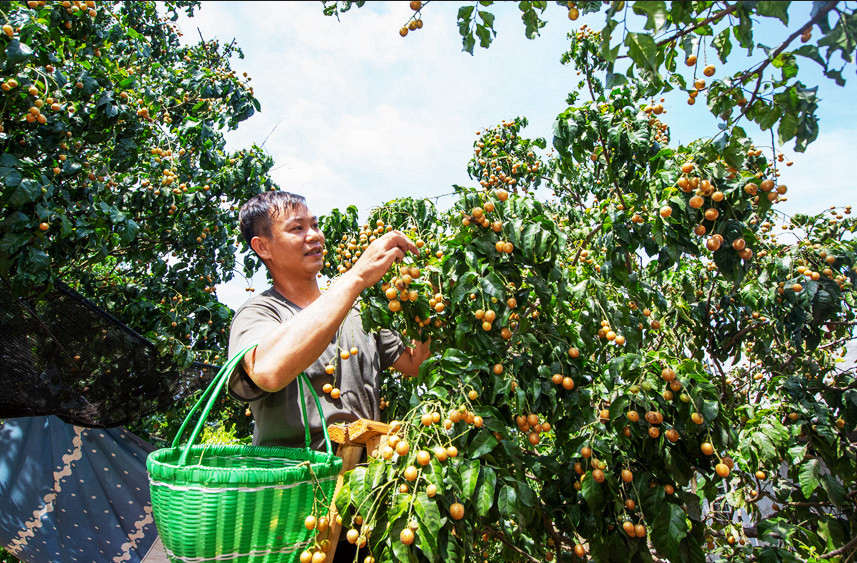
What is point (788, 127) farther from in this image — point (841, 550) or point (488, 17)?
point (841, 550)

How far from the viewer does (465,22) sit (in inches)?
47.0

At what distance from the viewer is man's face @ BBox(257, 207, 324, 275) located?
1.89 metres

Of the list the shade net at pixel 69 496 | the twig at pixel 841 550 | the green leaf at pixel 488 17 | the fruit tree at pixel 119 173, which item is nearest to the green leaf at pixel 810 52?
the green leaf at pixel 488 17

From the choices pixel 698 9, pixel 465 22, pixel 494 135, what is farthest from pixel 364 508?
pixel 494 135

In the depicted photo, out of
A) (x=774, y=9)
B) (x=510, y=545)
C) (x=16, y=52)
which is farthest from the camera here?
(x=16, y=52)

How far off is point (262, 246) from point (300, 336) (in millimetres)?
798

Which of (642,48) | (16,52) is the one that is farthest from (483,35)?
(16,52)

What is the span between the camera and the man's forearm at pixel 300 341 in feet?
4.31

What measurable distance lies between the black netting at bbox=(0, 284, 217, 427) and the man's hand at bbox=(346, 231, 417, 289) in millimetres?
2209

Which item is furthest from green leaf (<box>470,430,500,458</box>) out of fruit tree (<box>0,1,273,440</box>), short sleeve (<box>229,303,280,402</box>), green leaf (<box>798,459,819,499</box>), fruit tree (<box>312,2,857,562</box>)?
fruit tree (<box>0,1,273,440</box>)

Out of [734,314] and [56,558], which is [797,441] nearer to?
[734,314]

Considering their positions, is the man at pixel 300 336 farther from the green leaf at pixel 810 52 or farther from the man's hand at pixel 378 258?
the green leaf at pixel 810 52

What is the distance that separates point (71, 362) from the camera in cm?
292

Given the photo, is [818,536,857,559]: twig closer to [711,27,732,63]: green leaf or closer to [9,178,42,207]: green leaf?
[711,27,732,63]: green leaf
